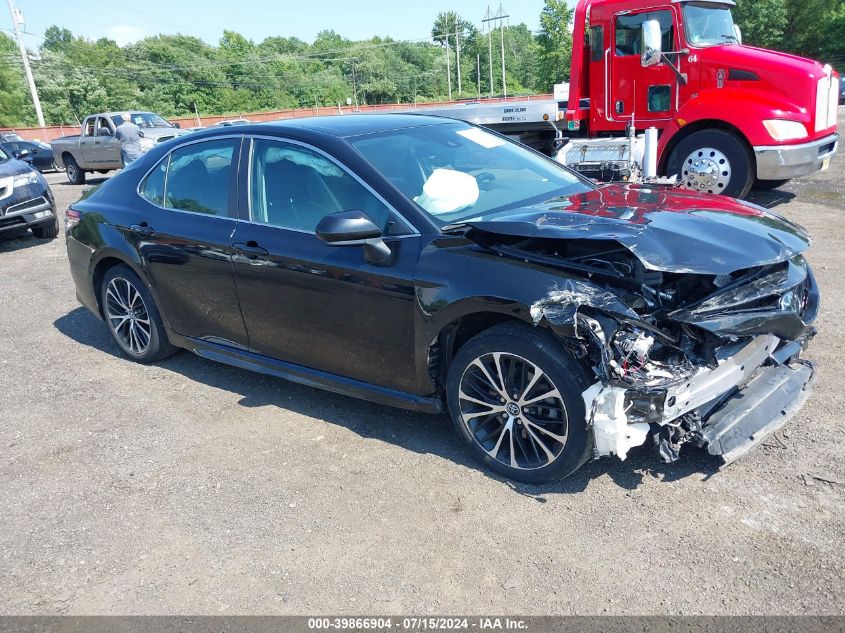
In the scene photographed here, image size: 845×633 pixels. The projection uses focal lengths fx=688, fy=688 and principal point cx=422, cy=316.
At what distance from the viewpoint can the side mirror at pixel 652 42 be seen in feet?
29.2

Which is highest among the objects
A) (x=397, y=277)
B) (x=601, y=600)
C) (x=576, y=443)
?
(x=397, y=277)

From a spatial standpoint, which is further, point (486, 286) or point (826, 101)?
point (826, 101)

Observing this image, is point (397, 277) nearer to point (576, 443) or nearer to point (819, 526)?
point (576, 443)

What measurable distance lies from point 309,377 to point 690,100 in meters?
7.37

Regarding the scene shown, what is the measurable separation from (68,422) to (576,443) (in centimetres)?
327

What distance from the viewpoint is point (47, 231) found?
35.6 ft

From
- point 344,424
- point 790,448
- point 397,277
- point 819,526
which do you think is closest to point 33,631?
point 344,424

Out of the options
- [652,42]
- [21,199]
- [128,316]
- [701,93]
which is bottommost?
[128,316]

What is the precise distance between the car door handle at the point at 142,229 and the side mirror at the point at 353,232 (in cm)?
185

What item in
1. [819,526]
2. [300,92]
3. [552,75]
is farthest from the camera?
[300,92]

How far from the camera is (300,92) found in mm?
82375

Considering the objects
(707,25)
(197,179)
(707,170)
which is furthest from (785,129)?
(197,179)

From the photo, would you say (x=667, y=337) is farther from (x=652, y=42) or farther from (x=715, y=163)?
(x=652, y=42)

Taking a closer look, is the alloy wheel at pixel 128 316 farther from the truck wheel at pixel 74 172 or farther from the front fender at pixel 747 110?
the truck wheel at pixel 74 172
